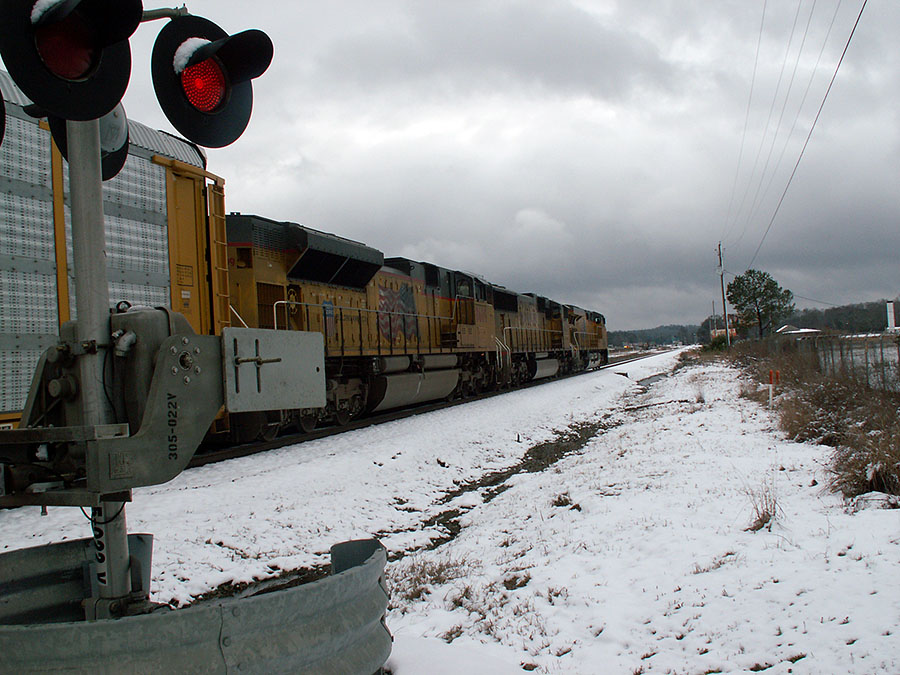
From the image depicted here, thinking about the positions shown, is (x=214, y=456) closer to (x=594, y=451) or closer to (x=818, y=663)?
(x=594, y=451)

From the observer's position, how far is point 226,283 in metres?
8.27

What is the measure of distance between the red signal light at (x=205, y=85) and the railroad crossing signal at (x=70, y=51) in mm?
277

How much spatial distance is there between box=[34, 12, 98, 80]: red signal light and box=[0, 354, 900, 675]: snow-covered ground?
2.63 m

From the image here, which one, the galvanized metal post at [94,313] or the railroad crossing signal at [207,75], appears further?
the railroad crossing signal at [207,75]

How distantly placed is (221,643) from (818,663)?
2746 millimetres

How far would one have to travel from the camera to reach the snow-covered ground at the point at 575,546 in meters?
3.23

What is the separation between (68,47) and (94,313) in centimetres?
80

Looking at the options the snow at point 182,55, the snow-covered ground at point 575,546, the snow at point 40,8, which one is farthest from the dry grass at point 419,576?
the snow at point 40,8

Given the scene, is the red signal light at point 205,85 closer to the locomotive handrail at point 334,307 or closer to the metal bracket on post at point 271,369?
the metal bracket on post at point 271,369

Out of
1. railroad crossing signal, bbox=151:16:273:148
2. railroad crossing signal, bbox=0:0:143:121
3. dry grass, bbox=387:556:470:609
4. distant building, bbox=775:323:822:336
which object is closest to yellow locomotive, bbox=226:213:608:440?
dry grass, bbox=387:556:470:609

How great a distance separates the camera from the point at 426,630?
12.2 ft

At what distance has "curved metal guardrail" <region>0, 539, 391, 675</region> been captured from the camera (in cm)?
147

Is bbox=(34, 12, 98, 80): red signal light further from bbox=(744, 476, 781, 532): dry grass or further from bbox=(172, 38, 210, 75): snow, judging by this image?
bbox=(744, 476, 781, 532): dry grass

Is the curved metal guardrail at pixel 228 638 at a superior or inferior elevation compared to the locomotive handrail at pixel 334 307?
inferior
